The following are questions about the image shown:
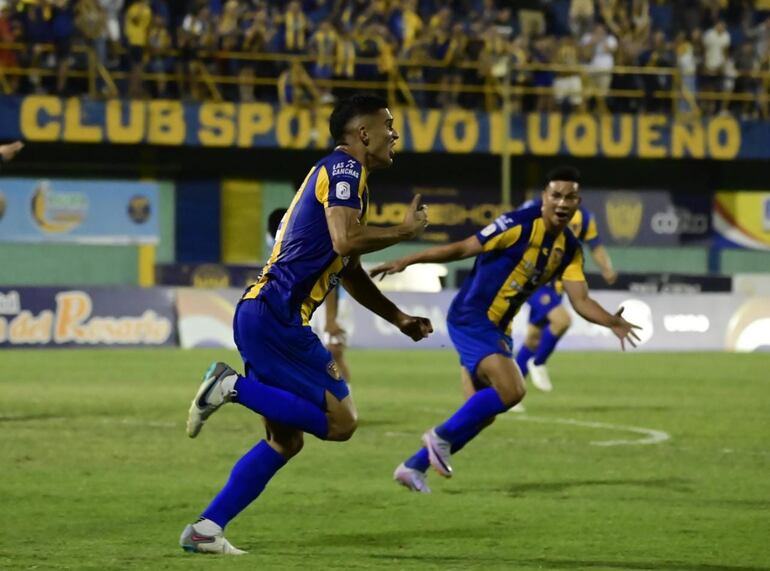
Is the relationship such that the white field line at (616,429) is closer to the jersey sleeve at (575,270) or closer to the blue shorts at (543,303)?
the jersey sleeve at (575,270)

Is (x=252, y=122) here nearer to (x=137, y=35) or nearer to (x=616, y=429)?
(x=137, y=35)

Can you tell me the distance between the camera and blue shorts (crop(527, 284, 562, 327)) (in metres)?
19.2

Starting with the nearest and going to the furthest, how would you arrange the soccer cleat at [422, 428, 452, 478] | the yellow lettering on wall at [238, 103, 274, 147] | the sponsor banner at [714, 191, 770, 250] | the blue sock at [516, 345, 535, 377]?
the soccer cleat at [422, 428, 452, 478], the blue sock at [516, 345, 535, 377], the yellow lettering on wall at [238, 103, 274, 147], the sponsor banner at [714, 191, 770, 250]

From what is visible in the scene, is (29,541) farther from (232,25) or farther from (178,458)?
(232,25)

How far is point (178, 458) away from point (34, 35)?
22.3m

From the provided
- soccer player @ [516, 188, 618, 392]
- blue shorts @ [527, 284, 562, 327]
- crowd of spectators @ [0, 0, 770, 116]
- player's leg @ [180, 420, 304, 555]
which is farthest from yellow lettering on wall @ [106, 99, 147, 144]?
player's leg @ [180, 420, 304, 555]

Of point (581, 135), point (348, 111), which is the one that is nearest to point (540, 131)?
point (581, 135)

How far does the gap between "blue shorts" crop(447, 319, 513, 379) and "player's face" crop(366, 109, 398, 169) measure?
3615mm

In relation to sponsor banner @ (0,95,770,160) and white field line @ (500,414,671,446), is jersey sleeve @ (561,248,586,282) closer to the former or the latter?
white field line @ (500,414,671,446)

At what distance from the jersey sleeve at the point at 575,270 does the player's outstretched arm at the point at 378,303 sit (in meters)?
3.63

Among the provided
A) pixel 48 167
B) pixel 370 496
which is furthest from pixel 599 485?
pixel 48 167

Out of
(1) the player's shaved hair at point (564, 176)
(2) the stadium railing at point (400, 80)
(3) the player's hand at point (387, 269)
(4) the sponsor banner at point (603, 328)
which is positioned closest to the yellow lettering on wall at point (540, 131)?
(2) the stadium railing at point (400, 80)

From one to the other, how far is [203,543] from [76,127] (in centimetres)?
2724

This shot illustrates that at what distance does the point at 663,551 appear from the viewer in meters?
7.88
